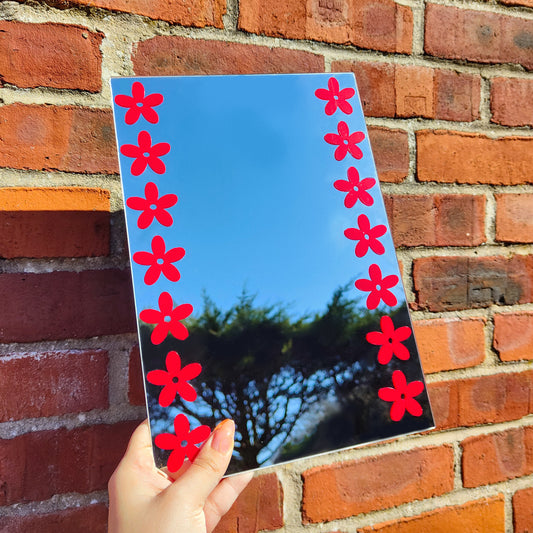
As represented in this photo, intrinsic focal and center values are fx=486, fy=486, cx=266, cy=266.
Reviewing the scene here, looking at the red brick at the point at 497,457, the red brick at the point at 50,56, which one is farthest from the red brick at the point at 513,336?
the red brick at the point at 50,56

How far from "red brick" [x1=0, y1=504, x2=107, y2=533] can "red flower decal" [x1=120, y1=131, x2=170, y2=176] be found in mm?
383

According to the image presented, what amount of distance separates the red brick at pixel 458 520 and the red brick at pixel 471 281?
274 millimetres

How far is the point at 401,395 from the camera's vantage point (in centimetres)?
49

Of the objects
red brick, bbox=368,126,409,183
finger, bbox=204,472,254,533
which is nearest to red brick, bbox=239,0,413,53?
red brick, bbox=368,126,409,183

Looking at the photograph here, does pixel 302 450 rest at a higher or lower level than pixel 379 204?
lower

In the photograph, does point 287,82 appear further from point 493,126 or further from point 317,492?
point 317,492

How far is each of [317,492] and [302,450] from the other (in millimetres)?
194

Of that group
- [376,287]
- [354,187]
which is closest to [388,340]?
[376,287]

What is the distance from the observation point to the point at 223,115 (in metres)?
0.48

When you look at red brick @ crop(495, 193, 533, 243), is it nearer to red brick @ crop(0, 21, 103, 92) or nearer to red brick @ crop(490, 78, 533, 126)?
red brick @ crop(490, 78, 533, 126)

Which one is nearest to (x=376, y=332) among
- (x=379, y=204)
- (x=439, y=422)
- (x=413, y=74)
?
(x=379, y=204)

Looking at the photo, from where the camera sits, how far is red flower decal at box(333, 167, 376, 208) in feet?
1.68

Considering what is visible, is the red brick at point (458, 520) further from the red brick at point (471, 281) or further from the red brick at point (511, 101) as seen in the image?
Result: the red brick at point (511, 101)

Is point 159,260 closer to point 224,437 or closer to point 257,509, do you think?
point 224,437
